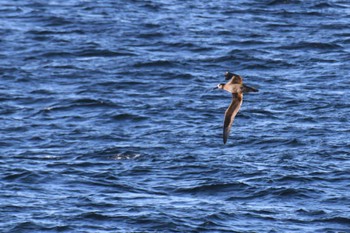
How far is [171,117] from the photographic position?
47.0 m

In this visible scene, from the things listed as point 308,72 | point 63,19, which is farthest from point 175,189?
point 63,19

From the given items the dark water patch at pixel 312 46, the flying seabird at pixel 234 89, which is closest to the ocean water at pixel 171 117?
the dark water patch at pixel 312 46

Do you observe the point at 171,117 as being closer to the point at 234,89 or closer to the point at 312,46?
the point at 312,46

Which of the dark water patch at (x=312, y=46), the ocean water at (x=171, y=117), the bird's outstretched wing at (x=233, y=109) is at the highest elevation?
the bird's outstretched wing at (x=233, y=109)

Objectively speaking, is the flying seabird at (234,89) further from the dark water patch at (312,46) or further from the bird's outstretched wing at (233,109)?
the dark water patch at (312,46)

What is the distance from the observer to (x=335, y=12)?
2397 inches

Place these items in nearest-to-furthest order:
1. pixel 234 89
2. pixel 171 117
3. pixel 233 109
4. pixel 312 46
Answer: pixel 234 89 < pixel 233 109 < pixel 171 117 < pixel 312 46

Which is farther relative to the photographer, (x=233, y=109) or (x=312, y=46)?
(x=312, y=46)

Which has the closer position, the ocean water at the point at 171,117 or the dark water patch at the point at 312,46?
the ocean water at the point at 171,117

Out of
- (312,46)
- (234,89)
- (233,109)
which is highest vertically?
(234,89)

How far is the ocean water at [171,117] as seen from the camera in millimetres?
38188

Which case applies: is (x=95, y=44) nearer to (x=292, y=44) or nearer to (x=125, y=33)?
(x=125, y=33)

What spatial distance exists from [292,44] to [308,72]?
4.41 m

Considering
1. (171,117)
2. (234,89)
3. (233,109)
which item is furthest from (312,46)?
(234,89)
